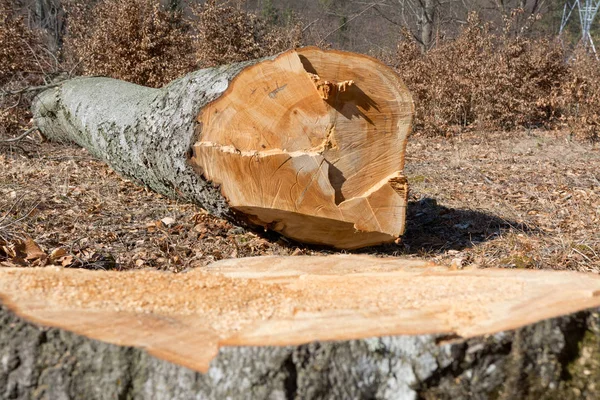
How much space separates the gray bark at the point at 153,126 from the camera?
358 centimetres

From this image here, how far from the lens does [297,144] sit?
345 centimetres

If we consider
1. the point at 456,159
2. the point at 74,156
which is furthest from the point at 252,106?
the point at 456,159

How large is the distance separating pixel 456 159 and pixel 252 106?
14.9 feet

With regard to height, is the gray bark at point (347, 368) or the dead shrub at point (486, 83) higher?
the gray bark at point (347, 368)

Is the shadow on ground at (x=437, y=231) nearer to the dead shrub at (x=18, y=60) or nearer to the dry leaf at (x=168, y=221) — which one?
the dry leaf at (x=168, y=221)

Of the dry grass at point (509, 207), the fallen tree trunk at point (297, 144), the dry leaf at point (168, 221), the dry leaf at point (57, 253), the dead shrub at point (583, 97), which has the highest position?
the fallen tree trunk at point (297, 144)

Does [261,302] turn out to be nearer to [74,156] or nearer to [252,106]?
[252,106]

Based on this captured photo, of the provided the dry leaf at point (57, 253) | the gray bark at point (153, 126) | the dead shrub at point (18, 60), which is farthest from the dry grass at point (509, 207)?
the dead shrub at point (18, 60)

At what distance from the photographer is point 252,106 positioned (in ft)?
11.2

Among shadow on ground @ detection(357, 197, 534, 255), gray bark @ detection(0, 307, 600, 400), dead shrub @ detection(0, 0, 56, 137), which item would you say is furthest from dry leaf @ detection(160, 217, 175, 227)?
→ dead shrub @ detection(0, 0, 56, 137)

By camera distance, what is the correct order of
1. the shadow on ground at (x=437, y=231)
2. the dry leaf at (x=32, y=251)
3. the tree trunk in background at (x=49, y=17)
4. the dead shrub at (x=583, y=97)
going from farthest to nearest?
the tree trunk in background at (x=49, y=17) < the dead shrub at (x=583, y=97) < the shadow on ground at (x=437, y=231) < the dry leaf at (x=32, y=251)

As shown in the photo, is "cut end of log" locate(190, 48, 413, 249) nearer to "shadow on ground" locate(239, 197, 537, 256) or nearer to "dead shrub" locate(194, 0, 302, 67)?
"shadow on ground" locate(239, 197, 537, 256)

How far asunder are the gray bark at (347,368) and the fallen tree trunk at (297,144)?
1.75m

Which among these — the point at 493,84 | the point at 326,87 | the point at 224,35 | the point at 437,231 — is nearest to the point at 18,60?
the point at 224,35
